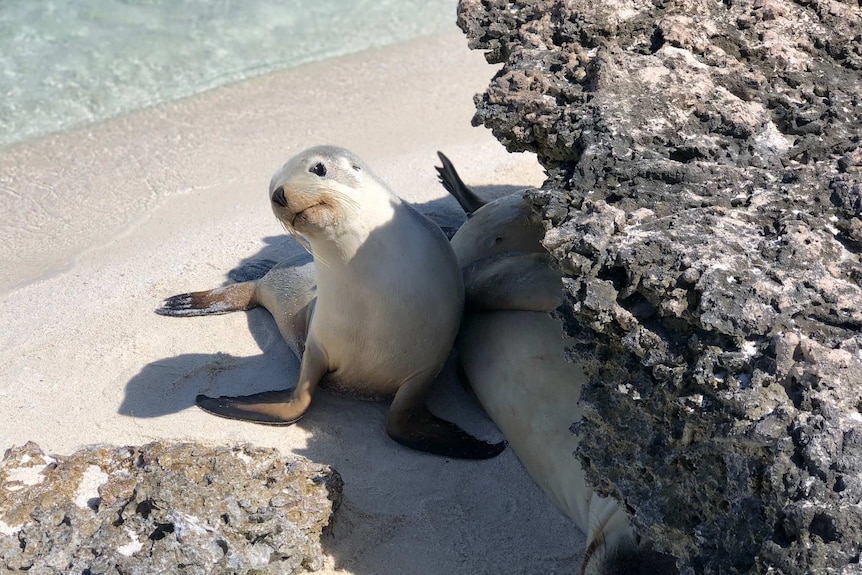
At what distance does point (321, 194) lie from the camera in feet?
→ 11.1

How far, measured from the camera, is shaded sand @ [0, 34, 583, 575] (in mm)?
3221

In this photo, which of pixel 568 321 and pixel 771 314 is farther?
pixel 568 321

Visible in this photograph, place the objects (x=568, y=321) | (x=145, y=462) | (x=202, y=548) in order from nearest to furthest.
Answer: (x=568, y=321) < (x=202, y=548) < (x=145, y=462)

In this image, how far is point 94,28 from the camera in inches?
320

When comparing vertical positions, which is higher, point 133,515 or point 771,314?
point 771,314

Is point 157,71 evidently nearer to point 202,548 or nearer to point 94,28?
point 94,28

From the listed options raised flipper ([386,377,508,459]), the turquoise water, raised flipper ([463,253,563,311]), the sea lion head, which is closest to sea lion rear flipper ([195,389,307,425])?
raised flipper ([386,377,508,459])

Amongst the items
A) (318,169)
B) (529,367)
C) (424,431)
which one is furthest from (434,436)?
(318,169)

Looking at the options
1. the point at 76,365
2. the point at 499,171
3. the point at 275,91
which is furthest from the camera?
the point at 275,91

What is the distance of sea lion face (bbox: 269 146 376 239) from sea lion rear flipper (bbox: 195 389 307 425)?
0.67 metres

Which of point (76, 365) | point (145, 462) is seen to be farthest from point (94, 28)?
point (145, 462)

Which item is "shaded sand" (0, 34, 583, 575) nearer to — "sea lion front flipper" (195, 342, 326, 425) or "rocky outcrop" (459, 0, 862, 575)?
"sea lion front flipper" (195, 342, 326, 425)

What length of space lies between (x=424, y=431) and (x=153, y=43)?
17.9 ft

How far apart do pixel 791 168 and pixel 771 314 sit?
643mm
